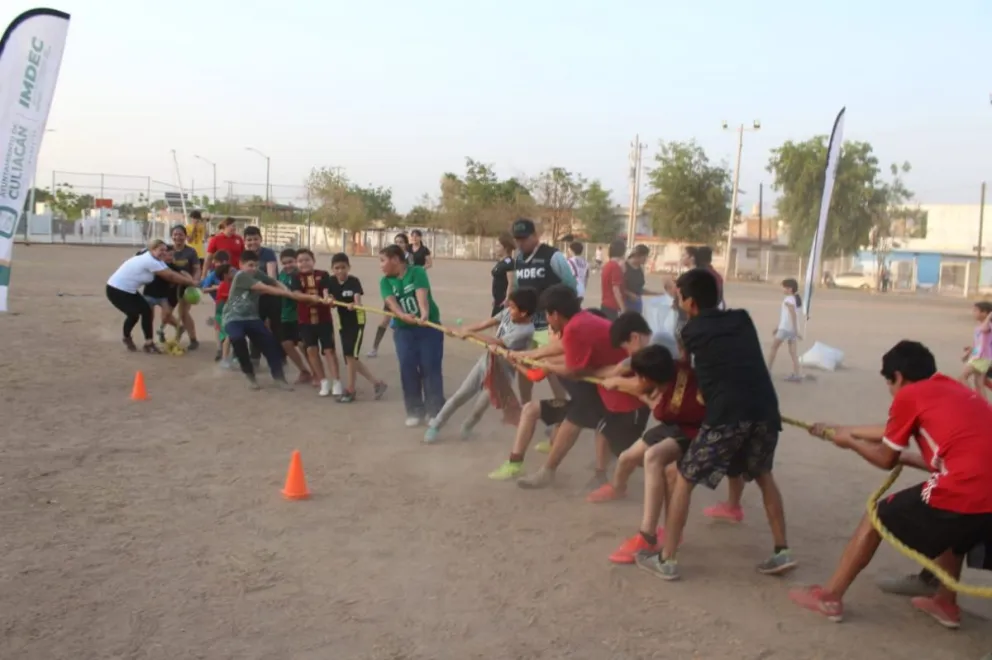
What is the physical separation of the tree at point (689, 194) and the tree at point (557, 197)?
585 inches

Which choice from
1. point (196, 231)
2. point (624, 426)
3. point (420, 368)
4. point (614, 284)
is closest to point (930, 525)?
point (624, 426)

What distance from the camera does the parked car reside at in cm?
5341

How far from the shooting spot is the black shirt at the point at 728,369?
4.75 meters

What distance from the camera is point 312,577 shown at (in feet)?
15.8

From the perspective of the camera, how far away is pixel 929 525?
4137mm

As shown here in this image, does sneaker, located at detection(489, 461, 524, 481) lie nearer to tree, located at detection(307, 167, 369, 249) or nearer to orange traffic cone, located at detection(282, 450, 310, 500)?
orange traffic cone, located at detection(282, 450, 310, 500)

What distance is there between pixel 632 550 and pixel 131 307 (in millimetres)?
9282

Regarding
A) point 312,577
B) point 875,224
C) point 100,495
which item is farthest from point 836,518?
point 875,224

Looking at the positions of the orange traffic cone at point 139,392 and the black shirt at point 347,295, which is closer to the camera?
the orange traffic cone at point 139,392

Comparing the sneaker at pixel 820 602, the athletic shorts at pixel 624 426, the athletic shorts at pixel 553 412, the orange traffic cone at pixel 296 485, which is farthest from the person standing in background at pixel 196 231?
the sneaker at pixel 820 602

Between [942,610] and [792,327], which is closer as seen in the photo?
[942,610]

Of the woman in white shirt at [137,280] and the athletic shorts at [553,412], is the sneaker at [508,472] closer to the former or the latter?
the athletic shorts at [553,412]

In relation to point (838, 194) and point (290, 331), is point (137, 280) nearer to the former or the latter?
point (290, 331)

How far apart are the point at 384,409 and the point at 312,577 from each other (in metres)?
4.70
